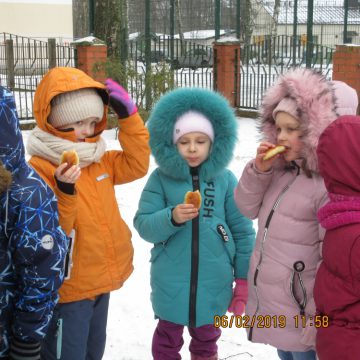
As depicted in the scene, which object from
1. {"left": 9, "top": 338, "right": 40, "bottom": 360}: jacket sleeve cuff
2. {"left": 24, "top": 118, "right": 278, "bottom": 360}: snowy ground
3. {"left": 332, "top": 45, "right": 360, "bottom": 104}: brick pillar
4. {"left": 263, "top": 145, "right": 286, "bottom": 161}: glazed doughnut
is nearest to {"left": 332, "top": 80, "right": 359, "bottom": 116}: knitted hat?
{"left": 263, "top": 145, "right": 286, "bottom": 161}: glazed doughnut

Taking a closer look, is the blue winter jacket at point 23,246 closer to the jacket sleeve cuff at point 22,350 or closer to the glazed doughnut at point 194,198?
the jacket sleeve cuff at point 22,350

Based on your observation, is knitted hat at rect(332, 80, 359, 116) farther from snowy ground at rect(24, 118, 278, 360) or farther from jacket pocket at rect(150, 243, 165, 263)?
jacket pocket at rect(150, 243, 165, 263)

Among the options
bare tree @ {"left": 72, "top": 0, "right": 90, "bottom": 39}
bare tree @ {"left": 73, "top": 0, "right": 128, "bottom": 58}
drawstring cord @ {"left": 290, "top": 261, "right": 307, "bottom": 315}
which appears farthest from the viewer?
bare tree @ {"left": 72, "top": 0, "right": 90, "bottom": 39}

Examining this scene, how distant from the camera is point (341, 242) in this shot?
6.14ft

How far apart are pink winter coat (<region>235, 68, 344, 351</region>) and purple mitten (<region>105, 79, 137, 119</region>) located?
63 centimetres

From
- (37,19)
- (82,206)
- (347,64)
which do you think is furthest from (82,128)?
(37,19)

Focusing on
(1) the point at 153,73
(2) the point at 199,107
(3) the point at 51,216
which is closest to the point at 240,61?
(1) the point at 153,73

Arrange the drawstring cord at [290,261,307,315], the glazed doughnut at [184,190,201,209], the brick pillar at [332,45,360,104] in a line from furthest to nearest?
the brick pillar at [332,45,360,104] < the glazed doughnut at [184,190,201,209] < the drawstring cord at [290,261,307,315]

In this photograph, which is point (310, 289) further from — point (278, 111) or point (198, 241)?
point (278, 111)

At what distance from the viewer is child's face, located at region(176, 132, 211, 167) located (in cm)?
256

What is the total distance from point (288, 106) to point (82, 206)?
3.23 feet

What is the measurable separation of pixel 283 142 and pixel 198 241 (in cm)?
61

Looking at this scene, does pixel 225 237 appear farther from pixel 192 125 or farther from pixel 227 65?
pixel 227 65

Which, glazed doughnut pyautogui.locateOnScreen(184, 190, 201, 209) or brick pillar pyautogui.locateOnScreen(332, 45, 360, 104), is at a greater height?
brick pillar pyautogui.locateOnScreen(332, 45, 360, 104)
